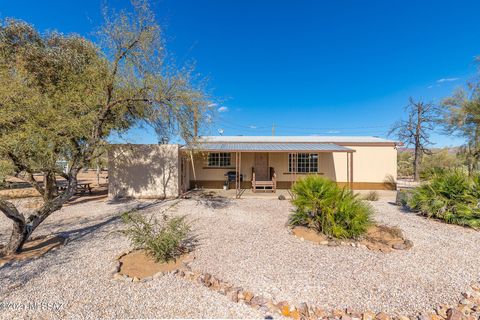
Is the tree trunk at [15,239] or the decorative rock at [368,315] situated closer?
the decorative rock at [368,315]

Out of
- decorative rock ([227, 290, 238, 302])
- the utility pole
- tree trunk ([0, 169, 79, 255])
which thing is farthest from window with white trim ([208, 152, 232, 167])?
decorative rock ([227, 290, 238, 302])

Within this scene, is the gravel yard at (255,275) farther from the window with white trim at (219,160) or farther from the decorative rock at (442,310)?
the window with white trim at (219,160)

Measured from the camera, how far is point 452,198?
20.9ft

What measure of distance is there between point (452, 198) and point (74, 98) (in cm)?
1129

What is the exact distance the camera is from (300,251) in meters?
4.33

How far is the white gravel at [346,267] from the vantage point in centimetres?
292

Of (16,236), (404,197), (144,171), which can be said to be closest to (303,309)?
(16,236)

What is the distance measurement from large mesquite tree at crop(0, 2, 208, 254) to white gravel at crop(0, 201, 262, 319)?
133 centimetres

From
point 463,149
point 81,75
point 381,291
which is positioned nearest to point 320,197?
point 381,291

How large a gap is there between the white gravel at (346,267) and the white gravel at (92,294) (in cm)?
65

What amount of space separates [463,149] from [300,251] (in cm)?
1832

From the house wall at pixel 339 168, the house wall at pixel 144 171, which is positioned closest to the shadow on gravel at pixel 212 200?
the house wall at pixel 144 171

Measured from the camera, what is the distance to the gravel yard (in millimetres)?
2721

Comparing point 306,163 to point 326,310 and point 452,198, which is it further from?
point 326,310
